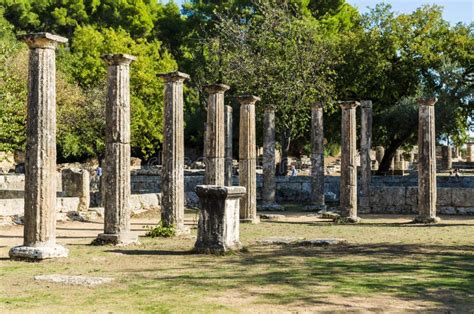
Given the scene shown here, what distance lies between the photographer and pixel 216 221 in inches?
516

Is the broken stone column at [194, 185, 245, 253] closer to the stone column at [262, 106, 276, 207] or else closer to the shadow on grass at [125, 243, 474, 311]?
the shadow on grass at [125, 243, 474, 311]

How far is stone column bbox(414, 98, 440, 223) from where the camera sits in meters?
21.4

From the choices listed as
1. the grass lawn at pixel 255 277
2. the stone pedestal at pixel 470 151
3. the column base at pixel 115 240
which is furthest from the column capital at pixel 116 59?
the stone pedestal at pixel 470 151

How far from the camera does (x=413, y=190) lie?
2578 centimetres

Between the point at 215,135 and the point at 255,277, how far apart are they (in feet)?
30.5

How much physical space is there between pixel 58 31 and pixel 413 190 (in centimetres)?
3613

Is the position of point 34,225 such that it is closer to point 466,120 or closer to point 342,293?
point 342,293

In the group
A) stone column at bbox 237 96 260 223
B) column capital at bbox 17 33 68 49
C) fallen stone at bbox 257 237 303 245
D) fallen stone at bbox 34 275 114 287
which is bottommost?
fallen stone at bbox 34 275 114 287

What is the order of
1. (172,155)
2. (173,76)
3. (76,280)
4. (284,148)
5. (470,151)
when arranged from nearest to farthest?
(76,280) → (173,76) → (172,155) → (284,148) → (470,151)

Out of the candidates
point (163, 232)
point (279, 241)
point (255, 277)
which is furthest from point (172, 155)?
point (255, 277)

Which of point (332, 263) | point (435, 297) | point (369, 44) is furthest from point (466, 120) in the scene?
point (435, 297)

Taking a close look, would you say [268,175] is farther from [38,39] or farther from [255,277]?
[255,277]

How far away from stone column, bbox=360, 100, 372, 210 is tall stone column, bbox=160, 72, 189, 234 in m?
11.8

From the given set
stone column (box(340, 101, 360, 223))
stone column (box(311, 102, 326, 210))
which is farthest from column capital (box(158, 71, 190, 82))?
stone column (box(311, 102, 326, 210))
